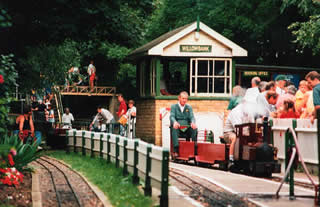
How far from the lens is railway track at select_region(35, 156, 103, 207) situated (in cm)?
1143

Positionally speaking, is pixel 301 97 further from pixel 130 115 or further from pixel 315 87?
pixel 130 115

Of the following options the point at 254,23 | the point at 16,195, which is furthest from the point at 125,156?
the point at 254,23

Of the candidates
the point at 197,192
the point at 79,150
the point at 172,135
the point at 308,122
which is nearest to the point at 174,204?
the point at 197,192

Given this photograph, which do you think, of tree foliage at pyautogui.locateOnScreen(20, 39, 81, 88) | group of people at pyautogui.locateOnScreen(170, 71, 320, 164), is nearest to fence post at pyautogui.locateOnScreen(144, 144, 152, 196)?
group of people at pyautogui.locateOnScreen(170, 71, 320, 164)

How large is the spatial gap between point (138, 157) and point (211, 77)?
19.1m

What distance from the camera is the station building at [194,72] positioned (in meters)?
30.0

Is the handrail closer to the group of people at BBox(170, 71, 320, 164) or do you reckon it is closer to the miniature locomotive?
the group of people at BBox(170, 71, 320, 164)

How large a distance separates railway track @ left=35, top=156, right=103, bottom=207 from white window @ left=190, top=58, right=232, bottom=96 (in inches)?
510

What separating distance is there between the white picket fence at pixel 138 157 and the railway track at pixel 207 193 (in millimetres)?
762

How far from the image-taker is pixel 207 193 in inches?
444

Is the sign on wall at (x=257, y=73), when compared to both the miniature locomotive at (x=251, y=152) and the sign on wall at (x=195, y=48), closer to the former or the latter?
the sign on wall at (x=195, y=48)

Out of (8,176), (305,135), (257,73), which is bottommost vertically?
(8,176)

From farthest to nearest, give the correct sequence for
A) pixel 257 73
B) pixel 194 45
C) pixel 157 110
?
1. pixel 257 73
2. pixel 194 45
3. pixel 157 110

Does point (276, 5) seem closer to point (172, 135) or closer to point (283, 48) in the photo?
point (283, 48)
